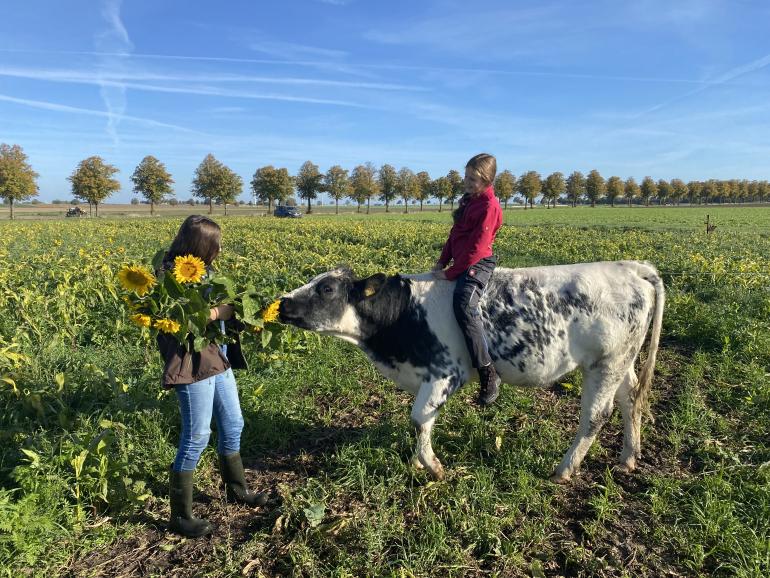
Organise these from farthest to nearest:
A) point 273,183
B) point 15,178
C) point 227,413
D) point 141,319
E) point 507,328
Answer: point 273,183, point 15,178, point 507,328, point 227,413, point 141,319

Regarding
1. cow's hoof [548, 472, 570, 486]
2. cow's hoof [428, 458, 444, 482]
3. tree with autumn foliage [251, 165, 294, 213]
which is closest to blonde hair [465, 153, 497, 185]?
cow's hoof [428, 458, 444, 482]

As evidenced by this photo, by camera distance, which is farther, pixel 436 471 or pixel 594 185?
pixel 594 185

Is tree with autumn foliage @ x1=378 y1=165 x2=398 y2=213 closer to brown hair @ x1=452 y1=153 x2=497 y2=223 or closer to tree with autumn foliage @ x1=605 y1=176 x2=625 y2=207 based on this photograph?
tree with autumn foliage @ x1=605 y1=176 x2=625 y2=207

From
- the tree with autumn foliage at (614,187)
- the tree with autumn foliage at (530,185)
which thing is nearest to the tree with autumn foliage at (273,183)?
the tree with autumn foliage at (530,185)

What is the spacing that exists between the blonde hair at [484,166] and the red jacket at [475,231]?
10cm

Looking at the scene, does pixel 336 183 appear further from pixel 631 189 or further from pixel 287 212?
pixel 631 189

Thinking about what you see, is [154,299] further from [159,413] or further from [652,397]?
[652,397]

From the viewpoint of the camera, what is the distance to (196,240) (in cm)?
343

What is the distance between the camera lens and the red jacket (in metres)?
4.13

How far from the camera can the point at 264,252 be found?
47.0 ft

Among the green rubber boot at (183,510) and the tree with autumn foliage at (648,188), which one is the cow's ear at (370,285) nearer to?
the green rubber boot at (183,510)

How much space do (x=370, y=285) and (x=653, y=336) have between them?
282 centimetres

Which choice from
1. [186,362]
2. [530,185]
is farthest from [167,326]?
[530,185]

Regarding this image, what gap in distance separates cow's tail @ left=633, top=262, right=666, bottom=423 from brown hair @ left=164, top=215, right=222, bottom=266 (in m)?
3.89
